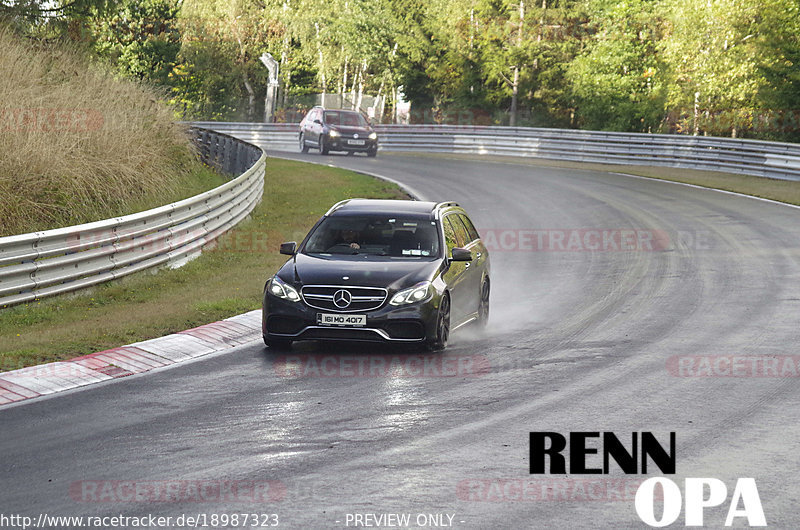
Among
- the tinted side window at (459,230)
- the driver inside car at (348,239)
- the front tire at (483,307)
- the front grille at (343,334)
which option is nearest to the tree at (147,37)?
the tinted side window at (459,230)

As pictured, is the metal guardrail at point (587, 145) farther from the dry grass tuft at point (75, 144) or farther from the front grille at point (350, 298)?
the front grille at point (350, 298)

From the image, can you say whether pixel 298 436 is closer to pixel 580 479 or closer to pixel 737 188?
pixel 580 479

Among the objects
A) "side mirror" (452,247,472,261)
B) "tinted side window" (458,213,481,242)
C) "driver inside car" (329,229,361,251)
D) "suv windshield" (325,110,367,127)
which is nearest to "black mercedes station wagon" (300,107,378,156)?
"suv windshield" (325,110,367,127)

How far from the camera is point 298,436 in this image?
7711 millimetres

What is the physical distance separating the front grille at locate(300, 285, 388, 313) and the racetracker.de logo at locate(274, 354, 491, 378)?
0.51 m

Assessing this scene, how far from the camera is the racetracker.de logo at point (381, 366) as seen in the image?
10148mm

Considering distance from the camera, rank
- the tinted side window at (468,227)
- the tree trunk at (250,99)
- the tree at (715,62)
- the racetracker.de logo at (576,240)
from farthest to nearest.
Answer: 1. the tree trunk at (250,99)
2. the tree at (715,62)
3. the racetracker.de logo at (576,240)
4. the tinted side window at (468,227)

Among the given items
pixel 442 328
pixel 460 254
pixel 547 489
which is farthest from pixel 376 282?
pixel 547 489

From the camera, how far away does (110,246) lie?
48.9 ft

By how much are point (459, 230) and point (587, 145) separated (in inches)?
1138

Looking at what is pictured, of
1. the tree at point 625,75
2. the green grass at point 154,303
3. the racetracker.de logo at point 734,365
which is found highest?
the tree at point 625,75

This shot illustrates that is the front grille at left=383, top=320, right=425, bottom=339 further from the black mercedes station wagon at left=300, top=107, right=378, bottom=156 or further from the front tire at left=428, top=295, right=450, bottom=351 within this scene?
the black mercedes station wagon at left=300, top=107, right=378, bottom=156

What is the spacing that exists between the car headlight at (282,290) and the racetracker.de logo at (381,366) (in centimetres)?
59

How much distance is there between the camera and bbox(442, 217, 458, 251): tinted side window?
40.4 feet
